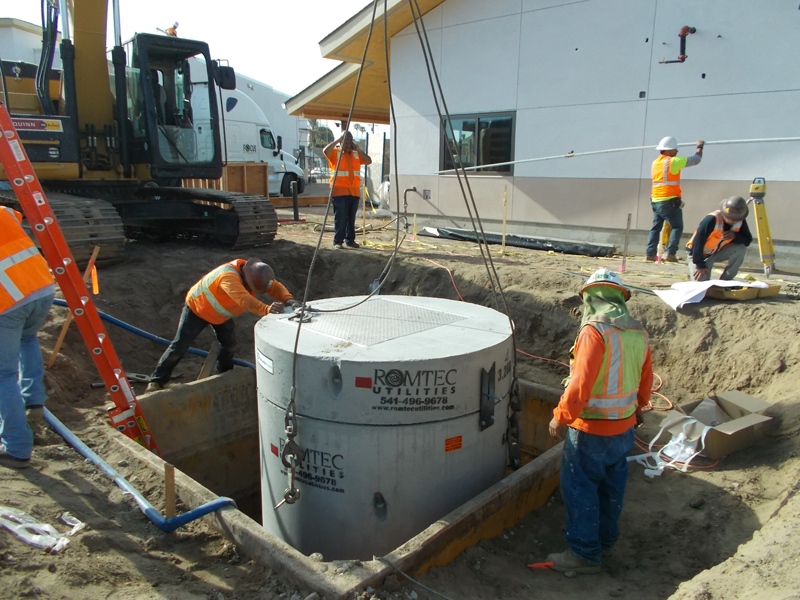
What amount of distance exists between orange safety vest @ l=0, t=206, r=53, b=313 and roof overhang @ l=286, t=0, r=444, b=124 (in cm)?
675

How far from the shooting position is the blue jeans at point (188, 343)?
608 cm

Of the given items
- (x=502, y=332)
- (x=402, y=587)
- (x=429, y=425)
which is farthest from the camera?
(x=502, y=332)

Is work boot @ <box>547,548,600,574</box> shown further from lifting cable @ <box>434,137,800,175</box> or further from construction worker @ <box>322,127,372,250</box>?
lifting cable @ <box>434,137,800,175</box>

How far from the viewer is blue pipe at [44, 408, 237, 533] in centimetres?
364

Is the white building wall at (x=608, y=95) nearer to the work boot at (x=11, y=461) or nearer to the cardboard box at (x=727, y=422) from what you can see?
the cardboard box at (x=727, y=422)

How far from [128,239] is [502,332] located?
8791 millimetres

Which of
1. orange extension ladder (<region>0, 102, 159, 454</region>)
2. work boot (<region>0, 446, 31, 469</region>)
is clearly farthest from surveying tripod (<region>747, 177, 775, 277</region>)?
work boot (<region>0, 446, 31, 469</region>)

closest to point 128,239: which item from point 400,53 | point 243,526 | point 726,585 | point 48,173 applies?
point 48,173

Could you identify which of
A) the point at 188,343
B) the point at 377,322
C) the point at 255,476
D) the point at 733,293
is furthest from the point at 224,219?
the point at 733,293

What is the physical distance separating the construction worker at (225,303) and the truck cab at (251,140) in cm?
1523

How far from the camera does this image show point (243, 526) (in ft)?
11.8

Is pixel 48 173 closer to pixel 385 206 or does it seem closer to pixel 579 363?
pixel 579 363

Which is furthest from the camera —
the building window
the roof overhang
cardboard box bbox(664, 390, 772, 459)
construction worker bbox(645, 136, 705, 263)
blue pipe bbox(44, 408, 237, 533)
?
the roof overhang

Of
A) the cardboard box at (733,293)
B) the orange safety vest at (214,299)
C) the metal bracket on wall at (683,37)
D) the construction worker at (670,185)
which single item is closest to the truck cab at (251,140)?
the metal bracket on wall at (683,37)
